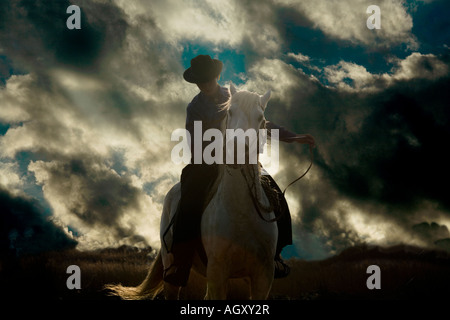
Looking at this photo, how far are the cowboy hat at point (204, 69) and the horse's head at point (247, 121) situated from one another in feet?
4.15

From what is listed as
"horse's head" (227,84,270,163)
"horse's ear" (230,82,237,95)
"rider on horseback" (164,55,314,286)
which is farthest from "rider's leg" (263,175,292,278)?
"horse's ear" (230,82,237,95)

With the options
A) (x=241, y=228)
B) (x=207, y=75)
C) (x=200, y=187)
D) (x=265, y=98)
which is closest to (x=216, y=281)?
(x=241, y=228)

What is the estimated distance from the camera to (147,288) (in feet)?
18.9

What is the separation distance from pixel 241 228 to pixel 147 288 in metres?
3.20

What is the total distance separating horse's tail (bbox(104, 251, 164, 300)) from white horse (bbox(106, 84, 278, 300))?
100 inches

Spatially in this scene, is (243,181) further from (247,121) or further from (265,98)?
(265,98)

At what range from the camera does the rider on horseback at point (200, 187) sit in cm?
418

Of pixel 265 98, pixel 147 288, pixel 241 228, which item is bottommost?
pixel 147 288

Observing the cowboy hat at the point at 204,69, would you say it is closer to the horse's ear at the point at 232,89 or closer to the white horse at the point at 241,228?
the horse's ear at the point at 232,89

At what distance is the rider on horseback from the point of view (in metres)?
4.18
